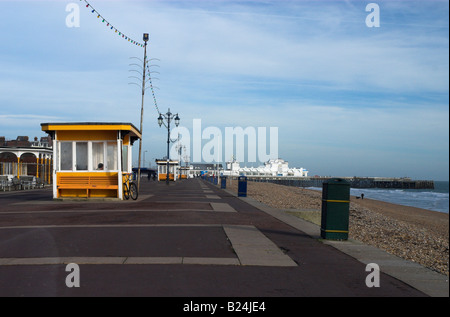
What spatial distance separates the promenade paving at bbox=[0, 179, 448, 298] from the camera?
547 centimetres

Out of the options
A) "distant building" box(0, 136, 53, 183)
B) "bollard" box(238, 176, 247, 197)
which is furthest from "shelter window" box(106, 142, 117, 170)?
"distant building" box(0, 136, 53, 183)

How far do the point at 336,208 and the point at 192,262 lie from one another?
157 inches

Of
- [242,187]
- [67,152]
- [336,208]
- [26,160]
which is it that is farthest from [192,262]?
[26,160]

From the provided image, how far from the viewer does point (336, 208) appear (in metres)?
9.52

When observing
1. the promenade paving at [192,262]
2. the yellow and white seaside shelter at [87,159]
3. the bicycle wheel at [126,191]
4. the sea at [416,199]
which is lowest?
the sea at [416,199]

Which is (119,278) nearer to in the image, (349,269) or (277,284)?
(277,284)

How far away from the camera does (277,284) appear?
5.75 meters

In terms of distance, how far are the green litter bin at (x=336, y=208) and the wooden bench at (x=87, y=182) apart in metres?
12.6

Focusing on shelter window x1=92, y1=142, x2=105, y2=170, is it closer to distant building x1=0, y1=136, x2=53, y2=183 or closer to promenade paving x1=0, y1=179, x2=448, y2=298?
promenade paving x1=0, y1=179, x2=448, y2=298

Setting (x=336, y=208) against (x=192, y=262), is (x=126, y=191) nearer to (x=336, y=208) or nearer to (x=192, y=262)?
(x=336, y=208)

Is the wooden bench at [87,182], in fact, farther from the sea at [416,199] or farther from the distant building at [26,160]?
the sea at [416,199]

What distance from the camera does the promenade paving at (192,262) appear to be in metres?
5.47

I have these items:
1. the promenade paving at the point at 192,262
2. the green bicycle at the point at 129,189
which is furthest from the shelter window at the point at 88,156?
the promenade paving at the point at 192,262
